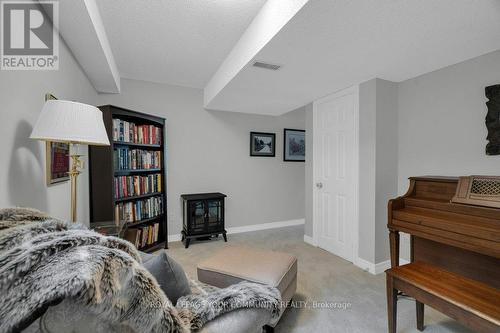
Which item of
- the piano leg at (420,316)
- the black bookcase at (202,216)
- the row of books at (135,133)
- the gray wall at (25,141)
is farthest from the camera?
the black bookcase at (202,216)

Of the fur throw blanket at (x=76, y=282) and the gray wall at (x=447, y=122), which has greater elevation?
the gray wall at (x=447, y=122)

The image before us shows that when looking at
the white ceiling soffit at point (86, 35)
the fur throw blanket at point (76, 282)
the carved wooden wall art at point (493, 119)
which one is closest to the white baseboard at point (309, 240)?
the carved wooden wall art at point (493, 119)

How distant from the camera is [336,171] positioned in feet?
9.74

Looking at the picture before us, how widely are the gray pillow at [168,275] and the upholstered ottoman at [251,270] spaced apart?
0.66 m

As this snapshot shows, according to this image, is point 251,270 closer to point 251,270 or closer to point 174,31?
point 251,270

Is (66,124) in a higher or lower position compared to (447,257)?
higher

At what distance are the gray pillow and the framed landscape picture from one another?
113 cm

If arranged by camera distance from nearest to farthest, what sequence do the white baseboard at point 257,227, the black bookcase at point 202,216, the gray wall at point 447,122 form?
the gray wall at point 447,122 → the black bookcase at point 202,216 → the white baseboard at point 257,227

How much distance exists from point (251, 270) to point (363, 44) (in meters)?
1.83

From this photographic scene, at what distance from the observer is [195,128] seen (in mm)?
Result: 3623

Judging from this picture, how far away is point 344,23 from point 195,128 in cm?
261

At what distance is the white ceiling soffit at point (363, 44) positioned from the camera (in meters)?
1.35

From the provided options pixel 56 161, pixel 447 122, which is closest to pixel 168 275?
pixel 56 161

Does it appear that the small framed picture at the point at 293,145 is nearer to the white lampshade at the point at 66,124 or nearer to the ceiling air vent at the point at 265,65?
the ceiling air vent at the point at 265,65
